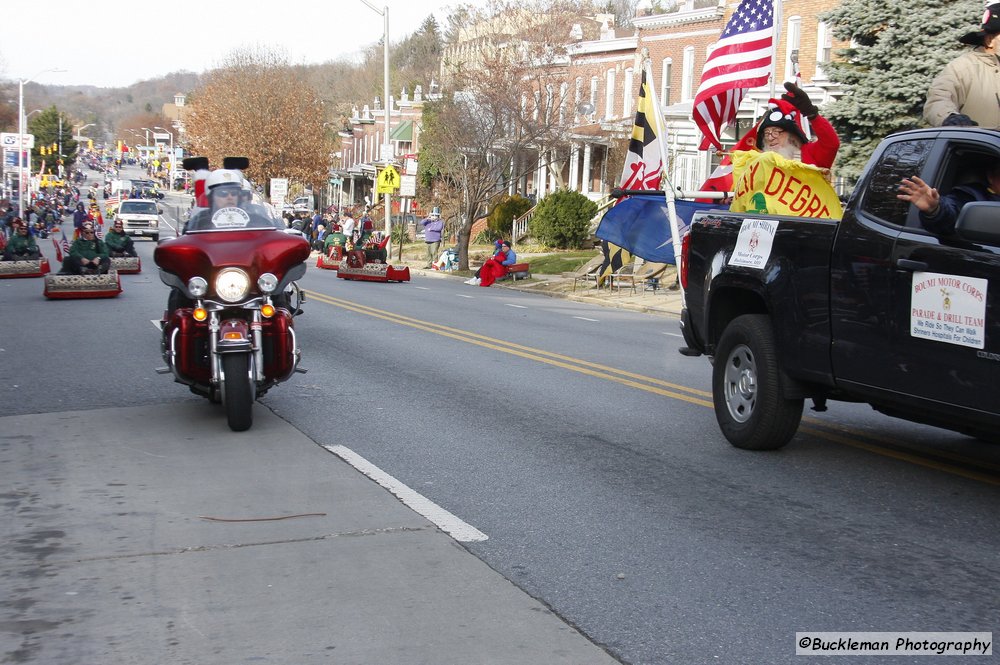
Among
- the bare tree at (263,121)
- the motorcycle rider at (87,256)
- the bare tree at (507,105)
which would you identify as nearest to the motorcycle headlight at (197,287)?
the motorcycle rider at (87,256)

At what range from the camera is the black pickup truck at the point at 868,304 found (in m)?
6.10

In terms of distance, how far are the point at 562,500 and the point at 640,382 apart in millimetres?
4976

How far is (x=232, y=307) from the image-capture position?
9086 mm

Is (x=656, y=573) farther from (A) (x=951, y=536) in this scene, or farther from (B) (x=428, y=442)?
(B) (x=428, y=442)

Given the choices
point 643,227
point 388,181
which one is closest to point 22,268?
point 388,181

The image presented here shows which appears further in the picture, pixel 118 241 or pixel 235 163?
pixel 118 241

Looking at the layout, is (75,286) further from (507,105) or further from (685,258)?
(507,105)

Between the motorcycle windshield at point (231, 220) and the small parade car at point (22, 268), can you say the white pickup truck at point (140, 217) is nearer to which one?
the small parade car at point (22, 268)

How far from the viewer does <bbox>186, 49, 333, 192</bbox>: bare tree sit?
71.5 metres

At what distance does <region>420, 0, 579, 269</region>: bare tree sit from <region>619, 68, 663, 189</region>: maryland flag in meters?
24.0

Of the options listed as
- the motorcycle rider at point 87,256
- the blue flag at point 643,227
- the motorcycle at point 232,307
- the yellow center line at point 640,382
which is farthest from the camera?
the motorcycle rider at point 87,256

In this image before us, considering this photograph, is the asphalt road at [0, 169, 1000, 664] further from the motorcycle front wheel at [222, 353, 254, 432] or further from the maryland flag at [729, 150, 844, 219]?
the maryland flag at [729, 150, 844, 219]

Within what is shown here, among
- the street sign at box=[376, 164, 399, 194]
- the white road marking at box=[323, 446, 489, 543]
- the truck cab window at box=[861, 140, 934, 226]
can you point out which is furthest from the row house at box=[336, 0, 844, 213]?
the white road marking at box=[323, 446, 489, 543]

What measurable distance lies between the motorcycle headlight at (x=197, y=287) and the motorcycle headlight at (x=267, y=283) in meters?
0.42
